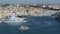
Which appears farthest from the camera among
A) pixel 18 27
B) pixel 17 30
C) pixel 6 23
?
pixel 6 23

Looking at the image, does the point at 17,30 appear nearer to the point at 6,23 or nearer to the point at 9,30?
the point at 9,30

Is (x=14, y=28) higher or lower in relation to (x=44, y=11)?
higher

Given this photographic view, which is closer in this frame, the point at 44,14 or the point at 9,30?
the point at 9,30

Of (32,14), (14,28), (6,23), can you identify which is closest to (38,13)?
(32,14)

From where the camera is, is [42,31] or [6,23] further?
[6,23]

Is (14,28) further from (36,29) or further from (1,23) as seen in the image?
(1,23)

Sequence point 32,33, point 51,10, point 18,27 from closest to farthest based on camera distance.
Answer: point 32,33, point 18,27, point 51,10

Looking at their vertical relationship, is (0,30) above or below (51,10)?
above

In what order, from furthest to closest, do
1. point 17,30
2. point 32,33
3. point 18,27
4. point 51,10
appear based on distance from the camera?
point 51,10, point 18,27, point 17,30, point 32,33

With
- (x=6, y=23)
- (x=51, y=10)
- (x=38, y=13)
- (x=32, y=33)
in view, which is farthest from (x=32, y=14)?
(x=32, y=33)
